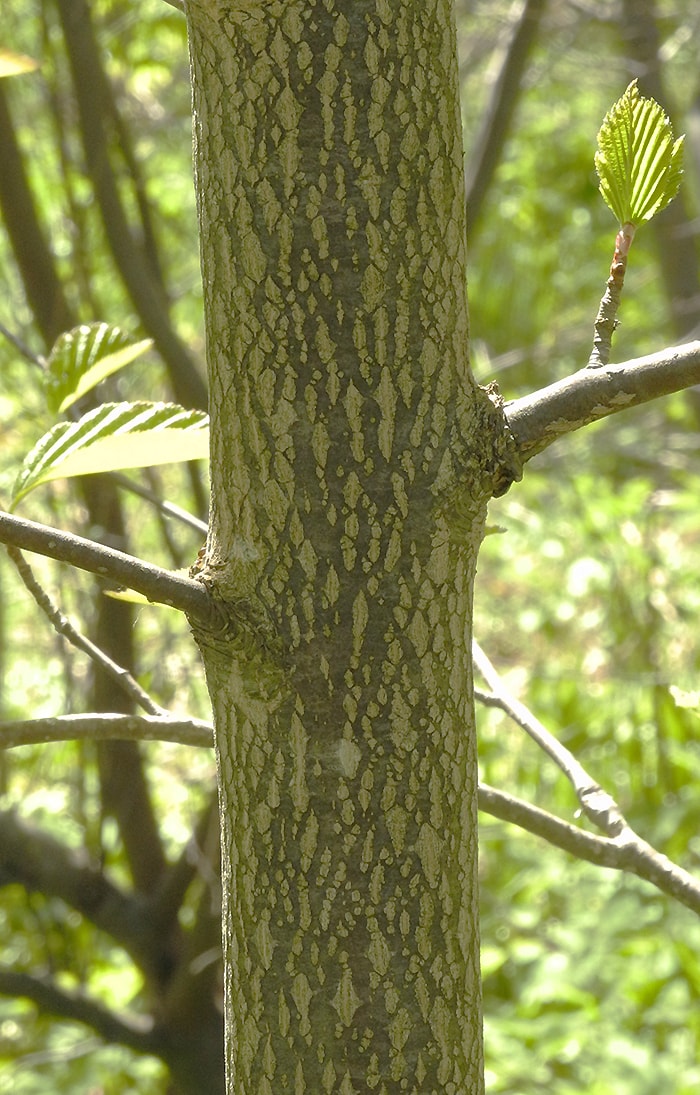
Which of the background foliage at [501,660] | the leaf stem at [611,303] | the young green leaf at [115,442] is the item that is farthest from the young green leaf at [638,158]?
the background foliage at [501,660]

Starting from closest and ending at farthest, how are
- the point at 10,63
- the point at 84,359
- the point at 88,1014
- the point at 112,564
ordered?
the point at 112,564 → the point at 10,63 → the point at 84,359 → the point at 88,1014

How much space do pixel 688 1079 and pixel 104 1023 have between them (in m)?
0.99

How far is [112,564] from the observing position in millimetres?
512

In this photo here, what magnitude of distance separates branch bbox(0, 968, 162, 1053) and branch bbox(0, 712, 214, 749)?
1.36 meters

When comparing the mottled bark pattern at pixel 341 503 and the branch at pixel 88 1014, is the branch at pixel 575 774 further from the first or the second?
the branch at pixel 88 1014

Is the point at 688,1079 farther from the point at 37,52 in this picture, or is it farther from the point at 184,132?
the point at 184,132

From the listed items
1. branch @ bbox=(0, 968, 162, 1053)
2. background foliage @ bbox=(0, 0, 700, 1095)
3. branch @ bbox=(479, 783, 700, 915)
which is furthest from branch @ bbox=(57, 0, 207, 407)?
Answer: branch @ bbox=(479, 783, 700, 915)

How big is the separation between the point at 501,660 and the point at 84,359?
3.35 metres

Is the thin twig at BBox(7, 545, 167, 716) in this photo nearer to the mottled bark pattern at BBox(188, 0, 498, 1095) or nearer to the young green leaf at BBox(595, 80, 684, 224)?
the mottled bark pattern at BBox(188, 0, 498, 1095)

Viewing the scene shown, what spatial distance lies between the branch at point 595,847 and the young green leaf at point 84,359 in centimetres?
36

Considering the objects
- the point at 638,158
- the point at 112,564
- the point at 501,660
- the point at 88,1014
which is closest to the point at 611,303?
the point at 638,158

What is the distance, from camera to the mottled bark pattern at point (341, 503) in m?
0.52

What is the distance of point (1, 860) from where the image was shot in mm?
1843

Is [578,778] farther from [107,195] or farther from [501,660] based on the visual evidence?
[501,660]
